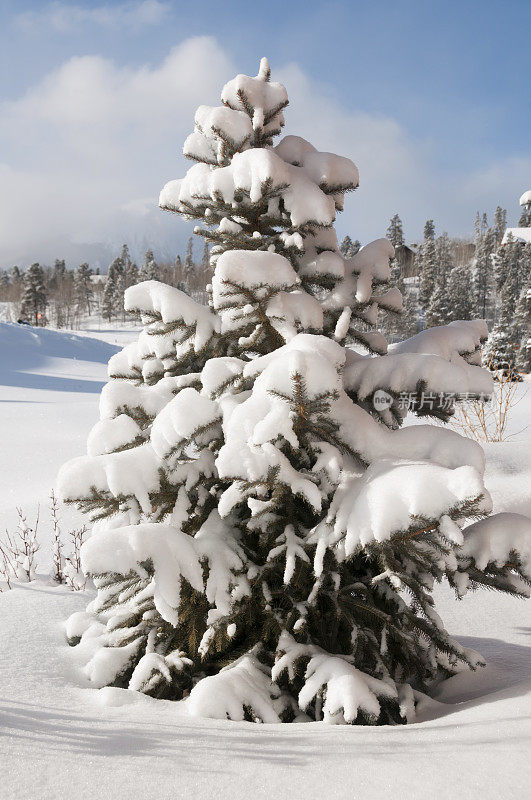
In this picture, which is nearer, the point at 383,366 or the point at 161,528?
the point at 161,528

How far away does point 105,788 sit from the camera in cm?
136

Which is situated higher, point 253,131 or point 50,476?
point 253,131

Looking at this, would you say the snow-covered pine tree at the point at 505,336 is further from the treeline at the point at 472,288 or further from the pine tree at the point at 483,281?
the pine tree at the point at 483,281

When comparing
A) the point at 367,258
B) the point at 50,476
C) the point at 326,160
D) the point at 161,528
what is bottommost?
the point at 50,476

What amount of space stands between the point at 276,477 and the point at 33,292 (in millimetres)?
59210

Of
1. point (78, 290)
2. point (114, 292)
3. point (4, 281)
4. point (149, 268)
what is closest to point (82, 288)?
point (78, 290)

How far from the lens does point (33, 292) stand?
179 ft

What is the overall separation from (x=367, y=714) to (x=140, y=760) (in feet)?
3.43

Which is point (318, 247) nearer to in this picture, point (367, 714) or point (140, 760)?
point (367, 714)

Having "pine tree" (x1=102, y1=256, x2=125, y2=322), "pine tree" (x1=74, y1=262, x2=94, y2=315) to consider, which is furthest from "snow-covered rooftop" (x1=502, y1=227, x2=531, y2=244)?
"pine tree" (x1=74, y1=262, x2=94, y2=315)

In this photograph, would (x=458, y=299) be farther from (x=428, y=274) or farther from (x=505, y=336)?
(x=505, y=336)

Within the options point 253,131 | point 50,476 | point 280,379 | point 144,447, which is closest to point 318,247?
point 253,131


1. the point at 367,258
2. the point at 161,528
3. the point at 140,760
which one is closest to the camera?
the point at 140,760

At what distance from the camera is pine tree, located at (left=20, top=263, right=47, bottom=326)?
54000 millimetres
